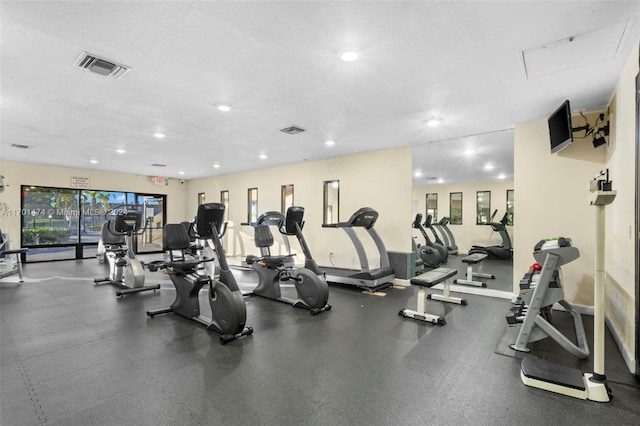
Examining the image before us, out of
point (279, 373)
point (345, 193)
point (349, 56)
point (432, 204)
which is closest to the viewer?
point (279, 373)

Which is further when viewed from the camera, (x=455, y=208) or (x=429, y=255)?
(x=455, y=208)

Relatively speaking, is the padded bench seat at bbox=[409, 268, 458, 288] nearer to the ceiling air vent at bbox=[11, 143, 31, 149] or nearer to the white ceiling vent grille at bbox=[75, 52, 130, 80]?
the white ceiling vent grille at bbox=[75, 52, 130, 80]

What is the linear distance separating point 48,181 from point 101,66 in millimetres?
8061

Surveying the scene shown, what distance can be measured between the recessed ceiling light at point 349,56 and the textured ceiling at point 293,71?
0.06m

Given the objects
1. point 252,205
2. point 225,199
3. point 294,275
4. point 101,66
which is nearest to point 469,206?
point 252,205

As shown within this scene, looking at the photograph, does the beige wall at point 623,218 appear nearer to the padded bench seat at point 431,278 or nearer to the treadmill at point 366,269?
the padded bench seat at point 431,278

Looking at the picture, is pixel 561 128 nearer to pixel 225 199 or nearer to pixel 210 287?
pixel 210 287

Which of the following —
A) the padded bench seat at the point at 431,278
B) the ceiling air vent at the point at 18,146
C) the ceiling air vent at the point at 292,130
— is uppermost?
the ceiling air vent at the point at 292,130

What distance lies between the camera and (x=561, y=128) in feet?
12.1

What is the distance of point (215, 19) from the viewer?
2.24 m

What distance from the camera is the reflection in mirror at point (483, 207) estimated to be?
10172 mm

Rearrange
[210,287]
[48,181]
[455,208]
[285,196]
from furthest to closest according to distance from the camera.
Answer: [455,208], [48,181], [285,196], [210,287]

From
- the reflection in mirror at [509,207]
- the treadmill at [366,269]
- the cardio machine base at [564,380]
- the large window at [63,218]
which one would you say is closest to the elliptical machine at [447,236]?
the reflection in mirror at [509,207]

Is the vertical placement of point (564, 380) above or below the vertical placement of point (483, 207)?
below
